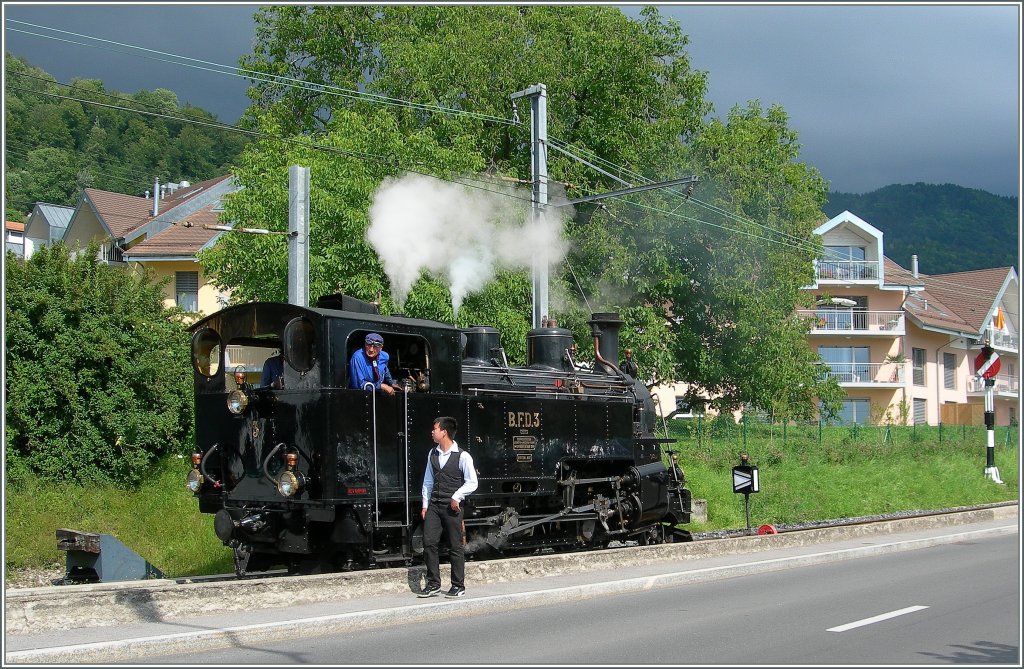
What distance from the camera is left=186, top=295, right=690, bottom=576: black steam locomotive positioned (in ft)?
34.8

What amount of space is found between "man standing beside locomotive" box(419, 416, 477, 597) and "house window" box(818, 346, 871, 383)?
4212 cm

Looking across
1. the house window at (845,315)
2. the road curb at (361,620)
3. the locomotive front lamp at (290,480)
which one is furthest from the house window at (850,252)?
the locomotive front lamp at (290,480)

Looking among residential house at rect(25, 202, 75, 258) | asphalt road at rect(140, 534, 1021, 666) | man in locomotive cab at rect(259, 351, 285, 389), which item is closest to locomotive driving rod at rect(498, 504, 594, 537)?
asphalt road at rect(140, 534, 1021, 666)

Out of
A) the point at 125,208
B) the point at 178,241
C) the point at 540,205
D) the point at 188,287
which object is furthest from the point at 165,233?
the point at 540,205

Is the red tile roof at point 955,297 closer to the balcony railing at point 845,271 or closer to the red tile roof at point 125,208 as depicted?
the balcony railing at point 845,271

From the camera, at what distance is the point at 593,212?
1072 inches

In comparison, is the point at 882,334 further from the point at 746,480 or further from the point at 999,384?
the point at 746,480

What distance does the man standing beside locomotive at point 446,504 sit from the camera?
9.99 m

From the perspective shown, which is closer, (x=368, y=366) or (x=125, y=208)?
(x=368, y=366)

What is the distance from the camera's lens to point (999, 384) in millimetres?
58031

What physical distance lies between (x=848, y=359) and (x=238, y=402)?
143 ft

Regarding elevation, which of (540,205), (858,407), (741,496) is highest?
(540,205)

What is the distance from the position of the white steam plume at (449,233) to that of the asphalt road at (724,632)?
832 centimetres

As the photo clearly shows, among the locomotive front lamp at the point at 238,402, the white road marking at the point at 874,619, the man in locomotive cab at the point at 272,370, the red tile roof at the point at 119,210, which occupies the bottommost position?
the white road marking at the point at 874,619
